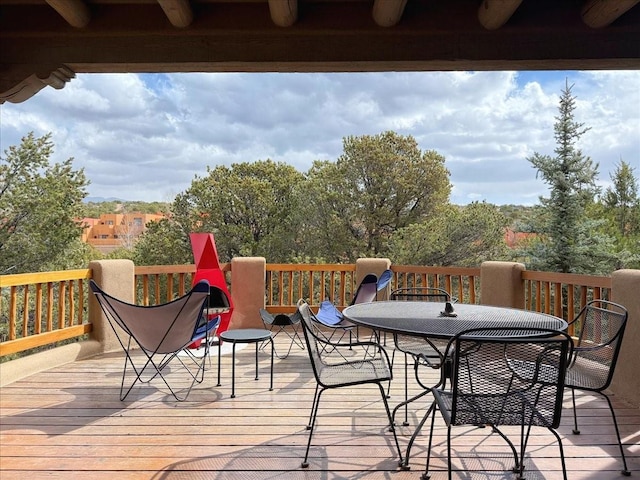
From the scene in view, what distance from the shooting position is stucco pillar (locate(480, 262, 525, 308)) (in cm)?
482

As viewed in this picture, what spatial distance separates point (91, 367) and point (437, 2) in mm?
4469

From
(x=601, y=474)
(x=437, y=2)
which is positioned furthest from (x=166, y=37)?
(x=601, y=474)

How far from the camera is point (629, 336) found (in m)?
3.41

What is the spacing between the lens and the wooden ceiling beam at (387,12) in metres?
2.72

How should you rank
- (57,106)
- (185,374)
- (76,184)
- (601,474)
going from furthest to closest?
(57,106), (76,184), (185,374), (601,474)

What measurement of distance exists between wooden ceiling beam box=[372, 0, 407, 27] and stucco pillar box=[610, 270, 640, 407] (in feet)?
8.66

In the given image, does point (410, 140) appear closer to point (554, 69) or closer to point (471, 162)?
point (471, 162)

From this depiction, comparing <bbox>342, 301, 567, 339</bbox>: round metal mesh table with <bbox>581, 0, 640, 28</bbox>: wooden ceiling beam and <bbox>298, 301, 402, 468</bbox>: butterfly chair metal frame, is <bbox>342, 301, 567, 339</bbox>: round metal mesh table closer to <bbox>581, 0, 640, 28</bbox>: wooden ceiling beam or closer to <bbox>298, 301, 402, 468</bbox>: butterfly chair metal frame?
<bbox>298, 301, 402, 468</bbox>: butterfly chair metal frame

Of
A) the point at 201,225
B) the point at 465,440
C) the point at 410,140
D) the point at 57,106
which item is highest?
the point at 57,106

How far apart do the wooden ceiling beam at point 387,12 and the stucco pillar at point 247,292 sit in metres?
3.65

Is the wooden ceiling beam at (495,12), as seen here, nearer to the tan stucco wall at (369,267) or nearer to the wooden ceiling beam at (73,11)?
the wooden ceiling beam at (73,11)

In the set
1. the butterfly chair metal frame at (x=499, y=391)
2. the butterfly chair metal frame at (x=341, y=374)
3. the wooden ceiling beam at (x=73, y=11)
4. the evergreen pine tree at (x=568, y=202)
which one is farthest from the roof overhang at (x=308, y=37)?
the evergreen pine tree at (x=568, y=202)

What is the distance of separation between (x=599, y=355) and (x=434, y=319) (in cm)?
101

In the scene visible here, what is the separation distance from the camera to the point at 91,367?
4.37m
